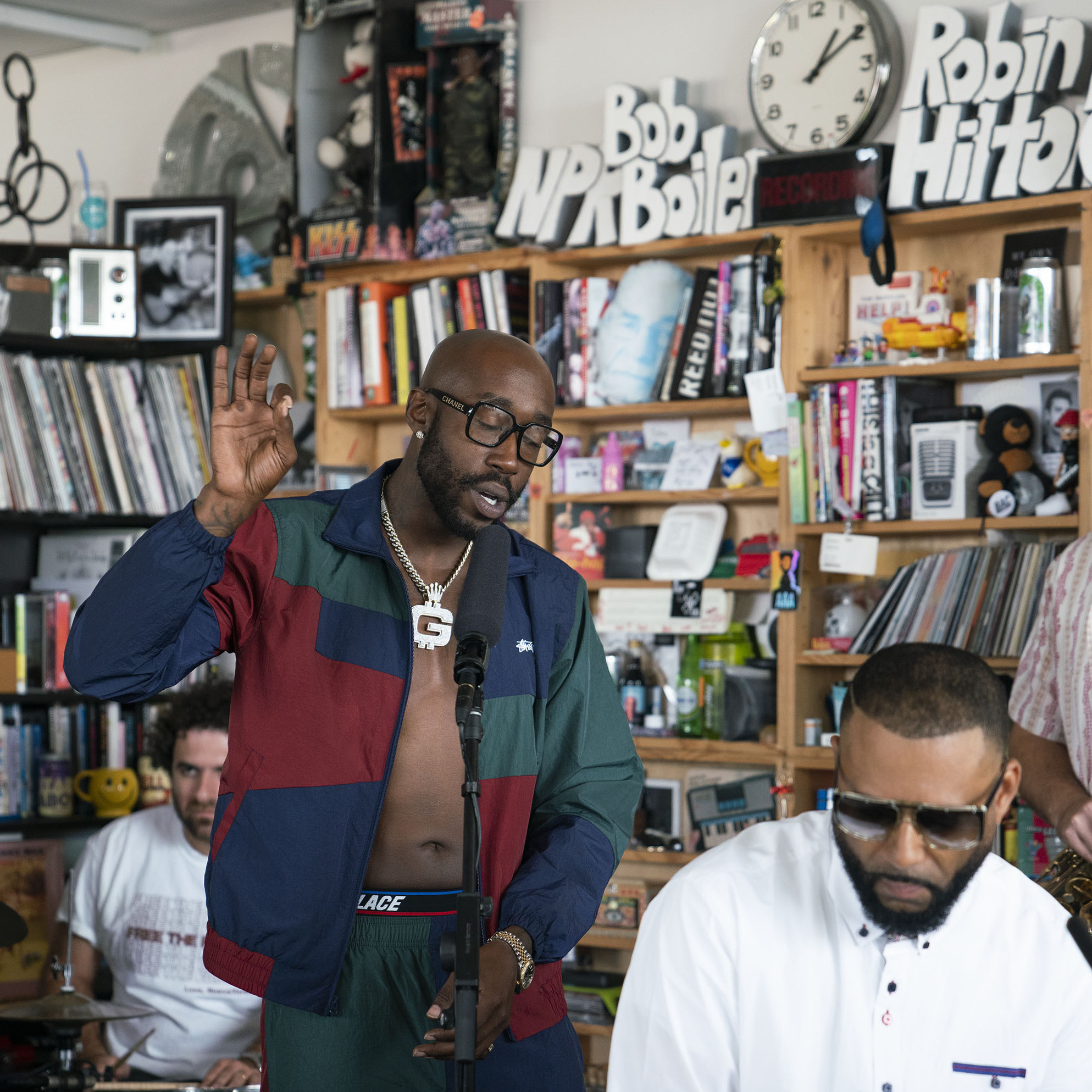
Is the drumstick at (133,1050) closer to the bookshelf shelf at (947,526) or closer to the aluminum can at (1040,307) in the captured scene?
the bookshelf shelf at (947,526)

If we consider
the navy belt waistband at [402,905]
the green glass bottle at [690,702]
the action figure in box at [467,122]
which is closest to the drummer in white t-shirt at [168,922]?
the green glass bottle at [690,702]

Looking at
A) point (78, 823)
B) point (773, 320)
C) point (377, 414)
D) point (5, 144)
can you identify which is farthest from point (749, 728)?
point (5, 144)

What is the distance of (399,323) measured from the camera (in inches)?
168

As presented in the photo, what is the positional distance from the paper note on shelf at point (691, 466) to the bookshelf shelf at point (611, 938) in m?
1.18

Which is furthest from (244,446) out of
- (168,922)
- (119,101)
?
(119,101)

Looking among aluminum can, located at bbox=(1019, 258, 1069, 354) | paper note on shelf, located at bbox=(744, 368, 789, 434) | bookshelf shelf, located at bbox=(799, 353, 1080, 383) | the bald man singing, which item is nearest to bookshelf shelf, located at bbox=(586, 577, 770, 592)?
paper note on shelf, located at bbox=(744, 368, 789, 434)

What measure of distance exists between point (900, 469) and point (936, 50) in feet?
3.22

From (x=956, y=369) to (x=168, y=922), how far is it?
2173mm

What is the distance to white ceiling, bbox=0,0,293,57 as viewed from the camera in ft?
15.4

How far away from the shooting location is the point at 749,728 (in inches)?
148

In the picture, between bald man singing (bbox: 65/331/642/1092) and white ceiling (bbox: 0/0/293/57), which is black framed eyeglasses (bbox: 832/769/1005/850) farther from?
white ceiling (bbox: 0/0/293/57)

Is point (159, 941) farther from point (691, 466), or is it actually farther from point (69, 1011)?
point (691, 466)

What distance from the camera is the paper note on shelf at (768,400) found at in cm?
368

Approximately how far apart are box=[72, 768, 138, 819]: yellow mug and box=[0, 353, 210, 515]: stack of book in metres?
0.69
